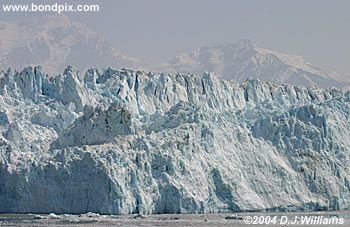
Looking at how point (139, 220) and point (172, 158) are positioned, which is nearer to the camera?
point (139, 220)

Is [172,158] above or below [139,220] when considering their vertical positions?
above

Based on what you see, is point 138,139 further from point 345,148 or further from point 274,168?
point 345,148

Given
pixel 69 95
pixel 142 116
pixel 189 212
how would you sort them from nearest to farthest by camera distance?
pixel 189 212, pixel 142 116, pixel 69 95

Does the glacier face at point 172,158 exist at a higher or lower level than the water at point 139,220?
higher

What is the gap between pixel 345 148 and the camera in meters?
46.8

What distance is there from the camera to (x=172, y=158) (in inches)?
1578

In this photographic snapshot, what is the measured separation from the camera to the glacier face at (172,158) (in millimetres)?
38906

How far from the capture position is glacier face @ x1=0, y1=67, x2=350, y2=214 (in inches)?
1532

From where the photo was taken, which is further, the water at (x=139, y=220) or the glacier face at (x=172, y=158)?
the glacier face at (x=172, y=158)

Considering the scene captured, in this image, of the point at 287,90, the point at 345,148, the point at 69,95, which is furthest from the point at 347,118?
the point at 69,95

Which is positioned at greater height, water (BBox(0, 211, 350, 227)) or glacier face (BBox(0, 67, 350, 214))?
glacier face (BBox(0, 67, 350, 214))

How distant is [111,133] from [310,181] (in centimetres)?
1085

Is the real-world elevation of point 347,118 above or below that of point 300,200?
above

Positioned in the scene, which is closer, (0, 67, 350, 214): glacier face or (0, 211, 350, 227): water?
(0, 211, 350, 227): water
